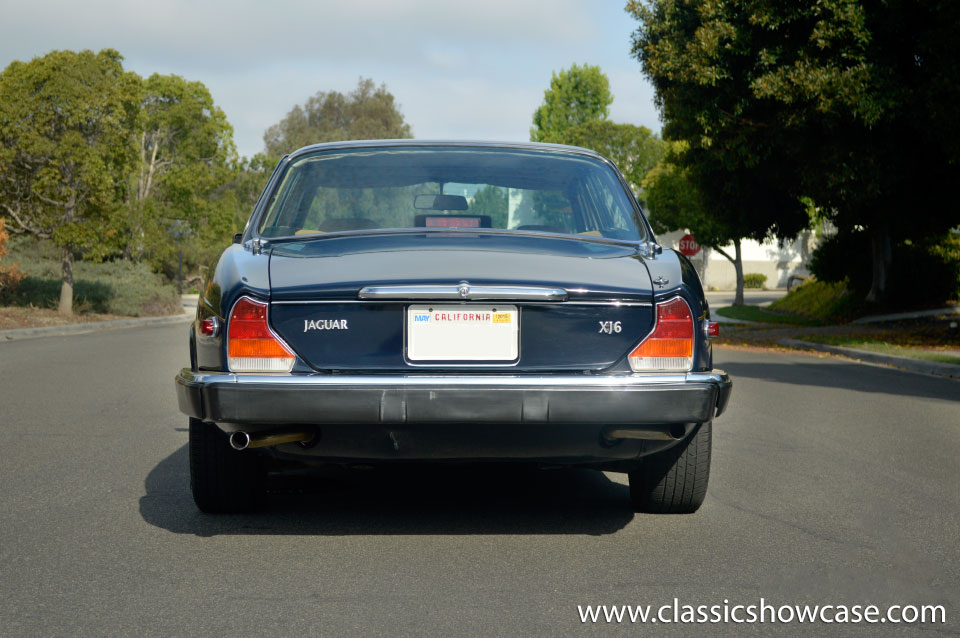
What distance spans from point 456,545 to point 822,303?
1184 inches

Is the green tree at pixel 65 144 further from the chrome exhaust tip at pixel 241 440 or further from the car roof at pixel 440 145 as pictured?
the chrome exhaust tip at pixel 241 440

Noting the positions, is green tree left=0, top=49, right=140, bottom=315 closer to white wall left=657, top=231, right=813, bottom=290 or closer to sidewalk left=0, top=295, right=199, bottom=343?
sidewalk left=0, top=295, right=199, bottom=343

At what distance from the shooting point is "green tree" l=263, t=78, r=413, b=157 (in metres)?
74.9

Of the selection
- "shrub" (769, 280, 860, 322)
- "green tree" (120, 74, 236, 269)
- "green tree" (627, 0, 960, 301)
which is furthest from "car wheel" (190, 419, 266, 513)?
"green tree" (120, 74, 236, 269)

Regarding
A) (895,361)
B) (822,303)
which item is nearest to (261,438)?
(895,361)

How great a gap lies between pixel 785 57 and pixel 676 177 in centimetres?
2809

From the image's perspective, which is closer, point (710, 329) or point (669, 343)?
point (669, 343)

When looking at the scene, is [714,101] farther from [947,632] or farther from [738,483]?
[947,632]

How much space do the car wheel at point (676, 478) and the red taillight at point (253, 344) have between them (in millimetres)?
1736

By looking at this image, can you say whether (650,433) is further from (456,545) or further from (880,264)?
(880,264)

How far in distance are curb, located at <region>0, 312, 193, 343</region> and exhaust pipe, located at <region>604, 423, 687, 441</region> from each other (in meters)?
18.4

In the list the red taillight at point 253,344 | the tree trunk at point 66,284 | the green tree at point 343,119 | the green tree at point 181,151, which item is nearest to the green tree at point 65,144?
the tree trunk at point 66,284

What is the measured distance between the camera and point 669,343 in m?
4.23

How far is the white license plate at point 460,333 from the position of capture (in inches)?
162
